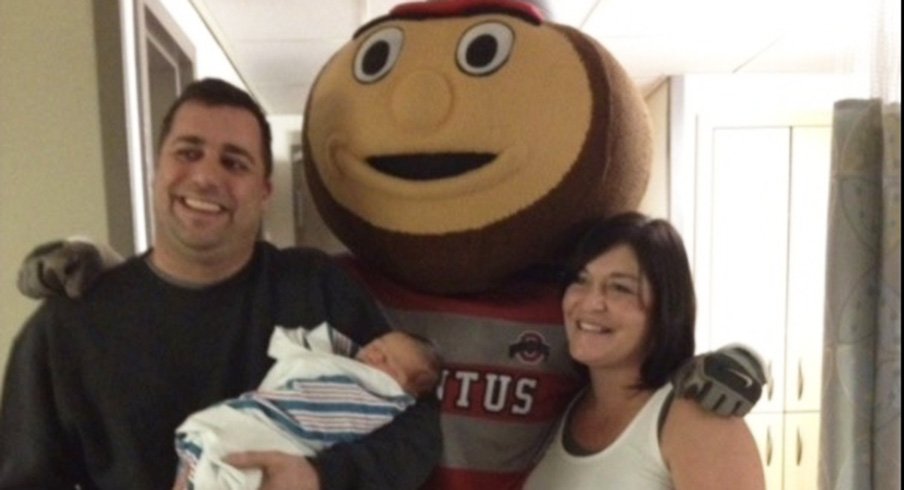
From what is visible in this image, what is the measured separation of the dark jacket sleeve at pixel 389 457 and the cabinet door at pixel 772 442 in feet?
8.27

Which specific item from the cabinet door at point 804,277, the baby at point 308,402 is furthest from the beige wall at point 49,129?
the cabinet door at point 804,277

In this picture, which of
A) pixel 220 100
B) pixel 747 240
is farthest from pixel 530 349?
pixel 747 240

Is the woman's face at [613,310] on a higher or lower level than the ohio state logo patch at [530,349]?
higher

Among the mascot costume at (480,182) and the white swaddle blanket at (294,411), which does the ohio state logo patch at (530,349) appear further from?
the white swaddle blanket at (294,411)

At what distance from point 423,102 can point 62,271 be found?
18.9 inches

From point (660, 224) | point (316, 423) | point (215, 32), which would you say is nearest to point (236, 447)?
point (316, 423)

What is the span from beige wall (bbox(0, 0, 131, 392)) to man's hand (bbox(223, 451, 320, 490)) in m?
0.78

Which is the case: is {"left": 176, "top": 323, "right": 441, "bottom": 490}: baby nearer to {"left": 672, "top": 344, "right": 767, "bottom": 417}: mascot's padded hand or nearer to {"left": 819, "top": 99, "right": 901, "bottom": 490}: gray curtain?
{"left": 672, "top": 344, "right": 767, "bottom": 417}: mascot's padded hand

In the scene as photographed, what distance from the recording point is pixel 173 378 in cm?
99

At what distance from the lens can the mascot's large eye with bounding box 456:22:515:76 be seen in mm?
1184

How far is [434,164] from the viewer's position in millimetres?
1182

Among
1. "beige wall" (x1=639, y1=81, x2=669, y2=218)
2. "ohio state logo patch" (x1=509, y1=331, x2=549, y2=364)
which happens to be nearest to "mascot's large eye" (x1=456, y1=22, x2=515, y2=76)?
"ohio state logo patch" (x1=509, y1=331, x2=549, y2=364)

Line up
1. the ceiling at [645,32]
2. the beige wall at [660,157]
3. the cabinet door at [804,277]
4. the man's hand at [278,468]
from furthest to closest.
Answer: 1. the beige wall at [660,157]
2. the cabinet door at [804,277]
3. the ceiling at [645,32]
4. the man's hand at [278,468]

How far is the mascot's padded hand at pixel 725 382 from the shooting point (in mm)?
1038
